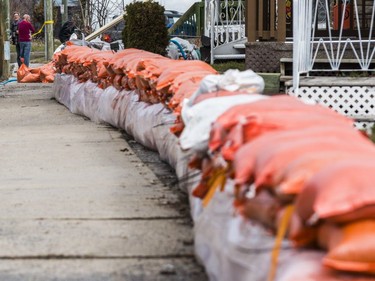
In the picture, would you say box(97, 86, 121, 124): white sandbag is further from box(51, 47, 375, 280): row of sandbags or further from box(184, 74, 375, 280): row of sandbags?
box(184, 74, 375, 280): row of sandbags

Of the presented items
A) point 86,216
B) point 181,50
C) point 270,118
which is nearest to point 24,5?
point 181,50

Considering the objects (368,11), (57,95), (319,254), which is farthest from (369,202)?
(57,95)

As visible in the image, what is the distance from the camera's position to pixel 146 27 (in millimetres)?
19828

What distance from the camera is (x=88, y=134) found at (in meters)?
13.9

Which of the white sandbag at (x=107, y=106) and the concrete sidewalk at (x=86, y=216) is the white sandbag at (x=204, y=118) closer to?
the concrete sidewalk at (x=86, y=216)

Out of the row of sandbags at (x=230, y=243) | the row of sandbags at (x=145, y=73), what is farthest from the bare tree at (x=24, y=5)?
the row of sandbags at (x=230, y=243)

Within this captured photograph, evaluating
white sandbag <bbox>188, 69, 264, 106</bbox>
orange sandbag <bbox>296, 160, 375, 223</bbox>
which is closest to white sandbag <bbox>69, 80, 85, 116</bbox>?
white sandbag <bbox>188, 69, 264, 106</bbox>

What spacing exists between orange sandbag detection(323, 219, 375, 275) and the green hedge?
16.2 meters

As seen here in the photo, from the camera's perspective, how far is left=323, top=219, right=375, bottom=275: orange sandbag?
3.72 metres

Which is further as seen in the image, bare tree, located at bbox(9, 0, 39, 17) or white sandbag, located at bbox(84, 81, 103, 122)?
bare tree, located at bbox(9, 0, 39, 17)

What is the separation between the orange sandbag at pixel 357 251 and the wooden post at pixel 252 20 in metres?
12.0

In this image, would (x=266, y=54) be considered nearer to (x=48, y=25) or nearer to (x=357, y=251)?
(x=357, y=251)

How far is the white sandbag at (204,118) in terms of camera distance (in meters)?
6.66

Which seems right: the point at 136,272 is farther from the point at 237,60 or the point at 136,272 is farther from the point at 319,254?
the point at 237,60
